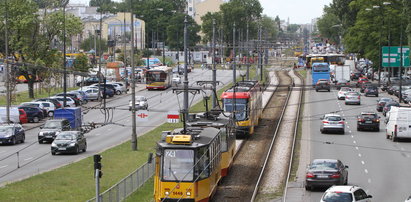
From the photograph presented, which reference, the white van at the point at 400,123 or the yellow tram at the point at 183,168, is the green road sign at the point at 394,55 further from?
the yellow tram at the point at 183,168

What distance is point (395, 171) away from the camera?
3894 centimetres

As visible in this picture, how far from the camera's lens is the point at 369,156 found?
147ft

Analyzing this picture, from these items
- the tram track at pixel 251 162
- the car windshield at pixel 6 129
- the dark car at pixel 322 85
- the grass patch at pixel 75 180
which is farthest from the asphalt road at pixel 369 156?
the dark car at pixel 322 85

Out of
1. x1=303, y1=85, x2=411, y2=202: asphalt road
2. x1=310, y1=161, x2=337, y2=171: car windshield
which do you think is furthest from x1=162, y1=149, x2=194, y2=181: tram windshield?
x1=310, y1=161, x2=337, y2=171: car windshield

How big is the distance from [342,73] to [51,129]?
6081cm

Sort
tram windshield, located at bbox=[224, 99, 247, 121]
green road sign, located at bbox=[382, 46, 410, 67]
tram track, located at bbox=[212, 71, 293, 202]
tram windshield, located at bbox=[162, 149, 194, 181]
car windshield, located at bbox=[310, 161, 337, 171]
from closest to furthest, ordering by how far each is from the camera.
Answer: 1. tram windshield, located at bbox=[162, 149, 194, 181]
2. tram track, located at bbox=[212, 71, 293, 202]
3. car windshield, located at bbox=[310, 161, 337, 171]
4. tram windshield, located at bbox=[224, 99, 247, 121]
5. green road sign, located at bbox=[382, 46, 410, 67]

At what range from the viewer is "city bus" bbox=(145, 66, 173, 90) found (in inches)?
3829

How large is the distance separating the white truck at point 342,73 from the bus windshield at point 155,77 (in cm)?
2354

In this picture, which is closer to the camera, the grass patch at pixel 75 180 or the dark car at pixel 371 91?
the grass patch at pixel 75 180

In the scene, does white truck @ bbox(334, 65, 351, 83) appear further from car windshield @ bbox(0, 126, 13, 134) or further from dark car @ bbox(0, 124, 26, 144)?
car windshield @ bbox(0, 126, 13, 134)

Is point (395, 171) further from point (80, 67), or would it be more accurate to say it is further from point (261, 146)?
point (80, 67)

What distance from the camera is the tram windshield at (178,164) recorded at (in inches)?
1080

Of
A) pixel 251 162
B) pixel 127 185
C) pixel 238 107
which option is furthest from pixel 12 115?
pixel 127 185

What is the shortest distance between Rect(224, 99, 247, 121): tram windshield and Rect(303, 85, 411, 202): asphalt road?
495cm
